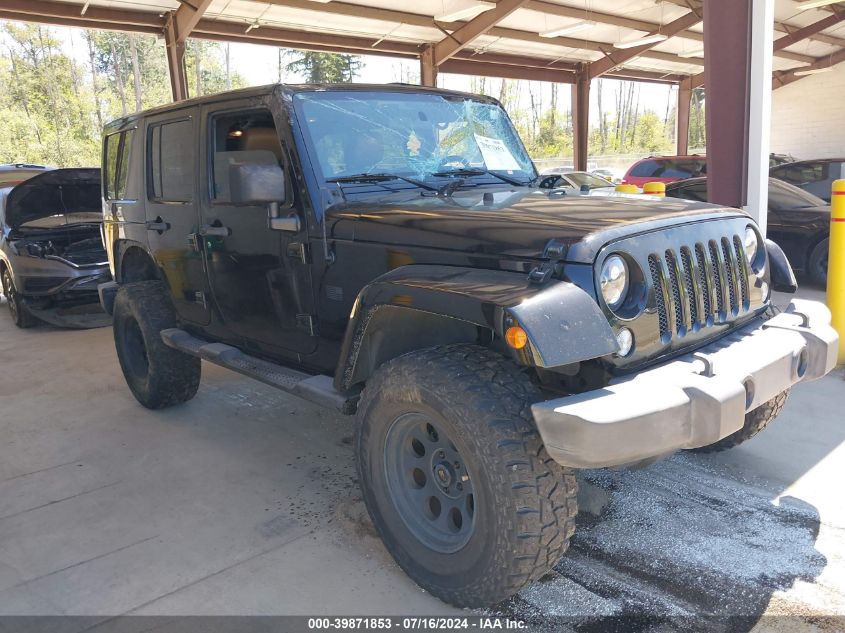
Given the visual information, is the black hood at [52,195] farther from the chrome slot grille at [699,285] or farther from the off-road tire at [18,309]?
the chrome slot grille at [699,285]

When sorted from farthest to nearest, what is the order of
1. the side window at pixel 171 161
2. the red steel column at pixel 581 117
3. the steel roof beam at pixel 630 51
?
the red steel column at pixel 581 117 < the steel roof beam at pixel 630 51 < the side window at pixel 171 161

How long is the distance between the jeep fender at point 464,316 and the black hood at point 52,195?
629 cm

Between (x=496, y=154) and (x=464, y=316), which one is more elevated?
(x=496, y=154)

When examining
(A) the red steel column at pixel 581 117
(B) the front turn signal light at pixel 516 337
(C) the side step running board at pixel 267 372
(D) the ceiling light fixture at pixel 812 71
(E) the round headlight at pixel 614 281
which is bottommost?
(C) the side step running board at pixel 267 372

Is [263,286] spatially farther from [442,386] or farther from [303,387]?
[442,386]

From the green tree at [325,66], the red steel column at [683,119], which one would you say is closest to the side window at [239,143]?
the red steel column at [683,119]

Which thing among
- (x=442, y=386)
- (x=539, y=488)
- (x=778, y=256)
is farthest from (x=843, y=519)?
(x=442, y=386)

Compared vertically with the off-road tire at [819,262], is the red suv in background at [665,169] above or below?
above

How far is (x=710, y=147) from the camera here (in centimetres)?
545

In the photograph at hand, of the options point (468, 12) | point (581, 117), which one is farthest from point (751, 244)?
point (581, 117)

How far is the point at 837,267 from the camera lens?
4875mm

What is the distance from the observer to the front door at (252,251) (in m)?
3.30

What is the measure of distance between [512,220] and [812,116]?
89.3ft

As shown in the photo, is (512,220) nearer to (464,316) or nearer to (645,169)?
(464,316)
